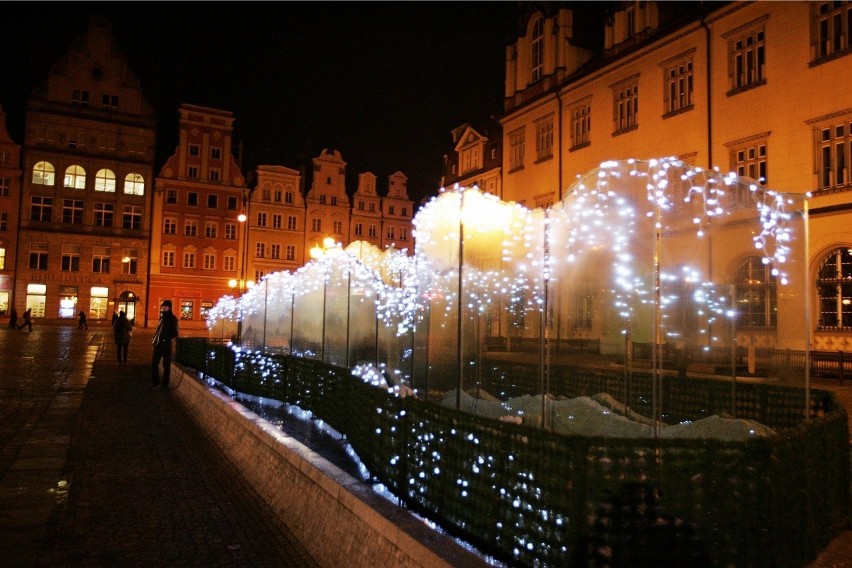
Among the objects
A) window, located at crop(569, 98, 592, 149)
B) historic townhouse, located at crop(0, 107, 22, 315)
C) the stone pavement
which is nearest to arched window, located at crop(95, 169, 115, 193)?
historic townhouse, located at crop(0, 107, 22, 315)

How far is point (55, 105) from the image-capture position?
168 ft

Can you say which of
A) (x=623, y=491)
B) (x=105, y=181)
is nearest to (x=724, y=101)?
(x=623, y=491)

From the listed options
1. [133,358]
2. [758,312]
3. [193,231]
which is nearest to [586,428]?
[758,312]

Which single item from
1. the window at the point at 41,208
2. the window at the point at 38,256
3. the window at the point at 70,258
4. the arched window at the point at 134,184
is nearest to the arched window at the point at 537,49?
the arched window at the point at 134,184

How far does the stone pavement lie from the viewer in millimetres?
5195

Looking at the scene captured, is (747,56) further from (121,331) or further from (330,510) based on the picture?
(121,331)

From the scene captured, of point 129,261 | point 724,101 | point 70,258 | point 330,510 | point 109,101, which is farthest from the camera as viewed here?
point 129,261

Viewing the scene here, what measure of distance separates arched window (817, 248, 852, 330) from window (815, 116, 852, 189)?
215cm

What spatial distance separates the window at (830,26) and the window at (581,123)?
9981 mm

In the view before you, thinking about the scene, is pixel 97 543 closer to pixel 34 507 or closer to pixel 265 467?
pixel 34 507

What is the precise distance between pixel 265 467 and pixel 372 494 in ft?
8.49

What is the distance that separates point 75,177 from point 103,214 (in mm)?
3561

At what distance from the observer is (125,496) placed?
21.9 feet

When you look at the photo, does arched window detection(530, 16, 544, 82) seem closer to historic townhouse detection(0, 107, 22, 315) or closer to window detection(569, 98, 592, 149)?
window detection(569, 98, 592, 149)
